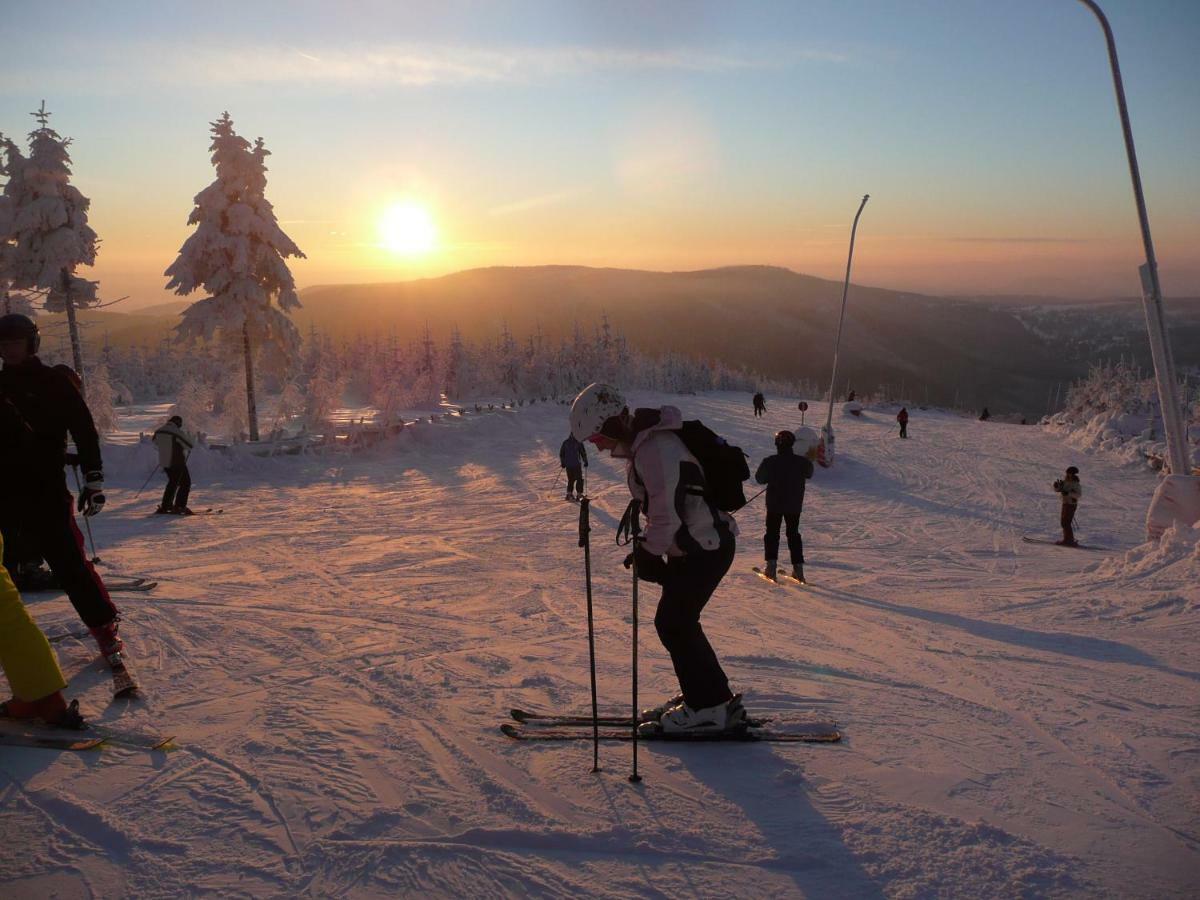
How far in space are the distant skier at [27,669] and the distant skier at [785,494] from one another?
801cm

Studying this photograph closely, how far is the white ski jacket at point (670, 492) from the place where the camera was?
4.01 meters

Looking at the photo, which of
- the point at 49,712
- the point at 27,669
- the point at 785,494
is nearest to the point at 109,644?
the point at 49,712

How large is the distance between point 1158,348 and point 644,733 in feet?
36.7

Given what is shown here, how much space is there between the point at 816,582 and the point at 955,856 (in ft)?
24.5

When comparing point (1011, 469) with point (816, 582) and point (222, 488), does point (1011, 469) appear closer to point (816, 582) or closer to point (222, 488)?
point (816, 582)

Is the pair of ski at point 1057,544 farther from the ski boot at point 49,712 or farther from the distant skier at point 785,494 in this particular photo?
the ski boot at point 49,712

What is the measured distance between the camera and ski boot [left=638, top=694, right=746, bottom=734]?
4371mm

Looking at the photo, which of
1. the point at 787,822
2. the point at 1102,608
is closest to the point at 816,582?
the point at 1102,608

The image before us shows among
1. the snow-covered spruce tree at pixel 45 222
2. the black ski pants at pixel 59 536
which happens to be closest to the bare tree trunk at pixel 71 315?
the snow-covered spruce tree at pixel 45 222

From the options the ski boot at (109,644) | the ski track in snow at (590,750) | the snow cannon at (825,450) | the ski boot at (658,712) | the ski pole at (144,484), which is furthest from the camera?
the snow cannon at (825,450)

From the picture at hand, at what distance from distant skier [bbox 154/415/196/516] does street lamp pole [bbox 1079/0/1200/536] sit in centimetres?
1725

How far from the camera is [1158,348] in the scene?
11.0 metres

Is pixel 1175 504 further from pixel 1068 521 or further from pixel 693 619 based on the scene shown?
pixel 693 619

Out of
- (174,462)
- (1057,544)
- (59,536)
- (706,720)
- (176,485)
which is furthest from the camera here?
(176,485)
